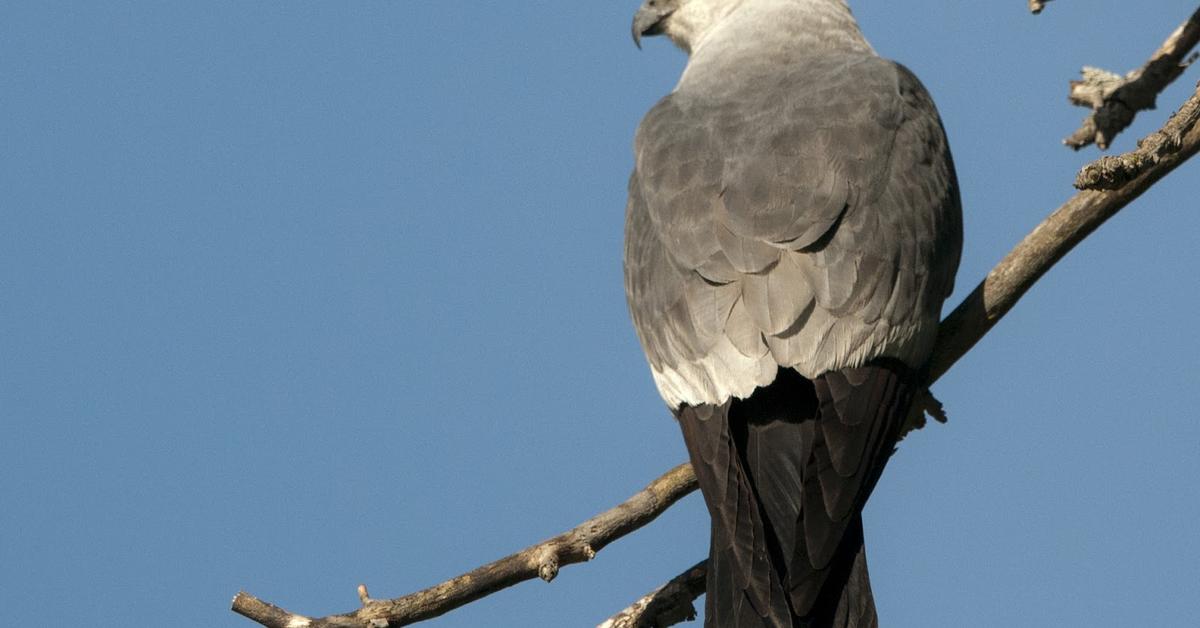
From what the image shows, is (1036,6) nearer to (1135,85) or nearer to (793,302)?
(1135,85)

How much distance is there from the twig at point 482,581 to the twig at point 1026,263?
31cm

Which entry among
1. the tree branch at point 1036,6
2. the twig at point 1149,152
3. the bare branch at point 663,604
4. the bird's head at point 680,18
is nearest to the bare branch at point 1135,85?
the twig at point 1149,152

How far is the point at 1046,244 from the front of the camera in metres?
4.59

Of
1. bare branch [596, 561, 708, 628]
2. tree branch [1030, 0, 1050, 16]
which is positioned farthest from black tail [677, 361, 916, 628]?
tree branch [1030, 0, 1050, 16]

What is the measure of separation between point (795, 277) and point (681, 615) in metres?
1.27

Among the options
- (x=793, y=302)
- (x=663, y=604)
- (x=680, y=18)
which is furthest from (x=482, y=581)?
(x=680, y=18)

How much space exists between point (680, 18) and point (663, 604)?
381 cm

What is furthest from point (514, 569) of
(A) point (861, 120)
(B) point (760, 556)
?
(A) point (861, 120)

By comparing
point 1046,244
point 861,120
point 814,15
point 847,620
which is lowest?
point 847,620

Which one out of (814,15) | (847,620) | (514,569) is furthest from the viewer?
(814,15)

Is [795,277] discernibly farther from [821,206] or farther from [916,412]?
[916,412]

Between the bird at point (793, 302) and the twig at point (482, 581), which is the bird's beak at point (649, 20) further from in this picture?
the twig at point (482, 581)

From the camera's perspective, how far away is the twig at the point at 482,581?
455 centimetres

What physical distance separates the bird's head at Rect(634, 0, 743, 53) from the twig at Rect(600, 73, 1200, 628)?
293 centimetres
